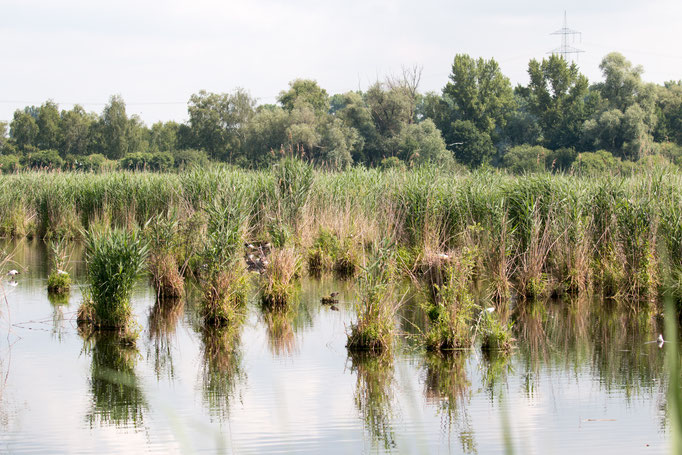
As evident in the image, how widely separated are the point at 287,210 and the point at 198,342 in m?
6.94

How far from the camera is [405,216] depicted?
581 inches

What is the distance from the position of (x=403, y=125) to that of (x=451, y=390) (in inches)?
2139

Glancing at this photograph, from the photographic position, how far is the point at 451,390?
301 inches

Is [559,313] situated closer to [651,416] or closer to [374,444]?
[651,416]

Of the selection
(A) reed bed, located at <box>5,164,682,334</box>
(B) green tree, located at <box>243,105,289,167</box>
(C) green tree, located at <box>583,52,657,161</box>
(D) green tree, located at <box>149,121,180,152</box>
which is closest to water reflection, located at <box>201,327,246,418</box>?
(A) reed bed, located at <box>5,164,682,334</box>

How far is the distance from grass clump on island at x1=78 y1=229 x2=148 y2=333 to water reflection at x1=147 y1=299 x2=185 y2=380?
0.47 meters

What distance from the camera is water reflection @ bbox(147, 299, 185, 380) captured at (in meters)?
8.64

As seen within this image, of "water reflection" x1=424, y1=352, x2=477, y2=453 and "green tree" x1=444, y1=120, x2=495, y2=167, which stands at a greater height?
"green tree" x1=444, y1=120, x2=495, y2=167

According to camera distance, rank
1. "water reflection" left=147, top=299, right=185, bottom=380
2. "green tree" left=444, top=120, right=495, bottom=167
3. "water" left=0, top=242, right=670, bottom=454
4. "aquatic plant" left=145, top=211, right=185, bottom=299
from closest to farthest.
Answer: "water" left=0, top=242, right=670, bottom=454 → "water reflection" left=147, top=299, right=185, bottom=380 → "aquatic plant" left=145, top=211, right=185, bottom=299 → "green tree" left=444, top=120, right=495, bottom=167

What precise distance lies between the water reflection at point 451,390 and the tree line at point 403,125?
144 ft

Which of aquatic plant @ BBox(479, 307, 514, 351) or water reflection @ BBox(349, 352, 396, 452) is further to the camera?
aquatic plant @ BBox(479, 307, 514, 351)

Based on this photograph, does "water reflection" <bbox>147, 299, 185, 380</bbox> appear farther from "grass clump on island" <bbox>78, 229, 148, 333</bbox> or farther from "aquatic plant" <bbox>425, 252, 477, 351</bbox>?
"aquatic plant" <bbox>425, 252, 477, 351</bbox>

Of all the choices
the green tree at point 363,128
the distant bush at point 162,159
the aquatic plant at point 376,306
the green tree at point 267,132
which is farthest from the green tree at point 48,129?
the aquatic plant at point 376,306

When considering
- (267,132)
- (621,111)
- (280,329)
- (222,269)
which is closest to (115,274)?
(222,269)
